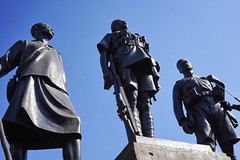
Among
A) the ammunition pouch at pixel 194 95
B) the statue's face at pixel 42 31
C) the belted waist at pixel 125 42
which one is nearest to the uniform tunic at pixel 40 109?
the statue's face at pixel 42 31

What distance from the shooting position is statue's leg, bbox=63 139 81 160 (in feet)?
16.3

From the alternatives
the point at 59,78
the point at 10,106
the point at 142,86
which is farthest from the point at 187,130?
the point at 10,106

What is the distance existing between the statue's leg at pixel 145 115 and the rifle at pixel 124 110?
277mm

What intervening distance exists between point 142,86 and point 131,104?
497mm

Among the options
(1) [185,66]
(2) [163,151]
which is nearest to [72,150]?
(2) [163,151]

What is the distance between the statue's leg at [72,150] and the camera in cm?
497

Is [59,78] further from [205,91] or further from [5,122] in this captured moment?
[205,91]

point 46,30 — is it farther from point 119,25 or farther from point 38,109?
point 119,25

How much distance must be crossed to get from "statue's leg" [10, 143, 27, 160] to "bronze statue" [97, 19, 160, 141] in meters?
1.64

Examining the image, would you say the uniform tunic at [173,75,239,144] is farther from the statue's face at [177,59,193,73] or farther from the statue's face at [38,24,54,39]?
the statue's face at [38,24,54,39]

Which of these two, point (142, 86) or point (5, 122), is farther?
point (142, 86)

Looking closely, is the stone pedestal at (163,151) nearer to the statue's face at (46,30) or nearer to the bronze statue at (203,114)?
the bronze statue at (203,114)

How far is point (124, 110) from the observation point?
6.49m

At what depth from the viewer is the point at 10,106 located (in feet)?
17.3
